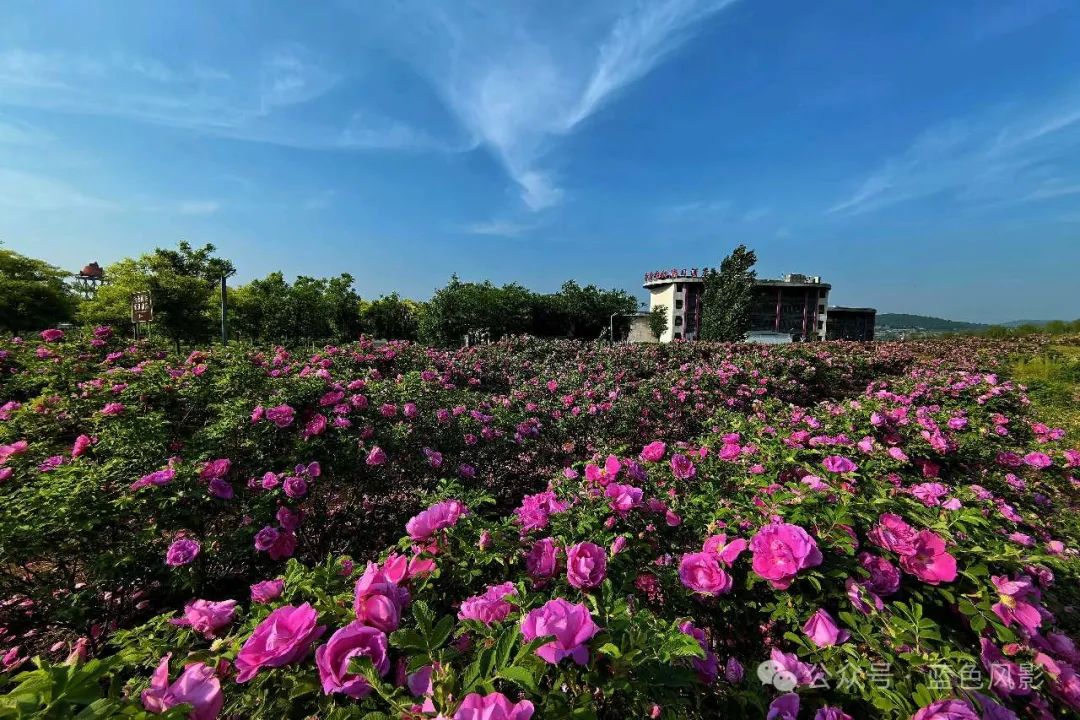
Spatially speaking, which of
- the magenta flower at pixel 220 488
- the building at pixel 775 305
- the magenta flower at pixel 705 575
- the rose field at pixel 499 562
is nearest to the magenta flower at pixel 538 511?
the rose field at pixel 499 562

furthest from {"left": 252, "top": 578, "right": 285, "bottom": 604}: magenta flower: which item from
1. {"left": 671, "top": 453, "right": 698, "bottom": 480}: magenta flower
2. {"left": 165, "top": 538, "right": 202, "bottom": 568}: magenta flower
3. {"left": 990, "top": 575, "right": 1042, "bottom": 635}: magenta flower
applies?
{"left": 990, "top": 575, "right": 1042, "bottom": 635}: magenta flower

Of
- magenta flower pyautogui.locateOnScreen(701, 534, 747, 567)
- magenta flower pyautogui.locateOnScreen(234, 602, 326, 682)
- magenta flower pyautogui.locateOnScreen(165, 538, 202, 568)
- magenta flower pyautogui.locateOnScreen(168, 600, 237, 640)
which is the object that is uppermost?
magenta flower pyautogui.locateOnScreen(234, 602, 326, 682)

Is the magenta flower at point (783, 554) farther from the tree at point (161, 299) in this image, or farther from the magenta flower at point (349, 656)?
the tree at point (161, 299)

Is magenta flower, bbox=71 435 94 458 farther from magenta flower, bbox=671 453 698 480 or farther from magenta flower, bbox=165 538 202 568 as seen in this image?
magenta flower, bbox=671 453 698 480

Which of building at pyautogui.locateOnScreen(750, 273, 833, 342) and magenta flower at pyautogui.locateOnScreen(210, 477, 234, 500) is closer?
magenta flower at pyautogui.locateOnScreen(210, 477, 234, 500)

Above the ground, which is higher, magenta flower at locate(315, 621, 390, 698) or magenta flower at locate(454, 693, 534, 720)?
magenta flower at locate(454, 693, 534, 720)

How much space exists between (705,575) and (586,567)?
0.38m

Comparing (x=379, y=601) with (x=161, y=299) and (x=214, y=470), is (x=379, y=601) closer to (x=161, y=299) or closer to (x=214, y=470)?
(x=214, y=470)

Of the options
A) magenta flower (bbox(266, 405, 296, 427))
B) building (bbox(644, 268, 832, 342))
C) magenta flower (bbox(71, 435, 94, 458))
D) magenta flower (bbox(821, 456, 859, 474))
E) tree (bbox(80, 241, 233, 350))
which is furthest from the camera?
building (bbox(644, 268, 832, 342))

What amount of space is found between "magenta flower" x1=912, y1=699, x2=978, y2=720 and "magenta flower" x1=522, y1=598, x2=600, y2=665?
667mm

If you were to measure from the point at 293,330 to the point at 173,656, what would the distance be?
28.8 metres

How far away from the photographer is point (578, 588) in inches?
46.7

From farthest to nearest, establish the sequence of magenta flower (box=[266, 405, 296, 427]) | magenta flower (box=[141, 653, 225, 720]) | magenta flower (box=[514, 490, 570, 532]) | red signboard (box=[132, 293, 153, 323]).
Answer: red signboard (box=[132, 293, 153, 323]) < magenta flower (box=[266, 405, 296, 427]) < magenta flower (box=[514, 490, 570, 532]) < magenta flower (box=[141, 653, 225, 720])

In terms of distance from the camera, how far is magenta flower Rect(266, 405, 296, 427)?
276cm
